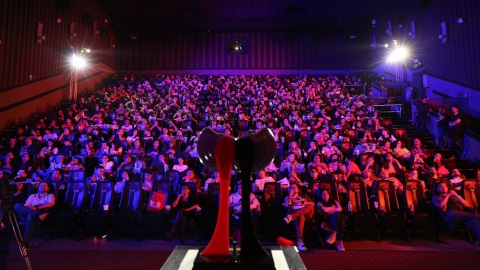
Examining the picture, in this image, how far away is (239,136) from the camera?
17.0ft

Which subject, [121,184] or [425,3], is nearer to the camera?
[121,184]

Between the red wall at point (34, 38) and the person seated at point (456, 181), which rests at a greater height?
the red wall at point (34, 38)

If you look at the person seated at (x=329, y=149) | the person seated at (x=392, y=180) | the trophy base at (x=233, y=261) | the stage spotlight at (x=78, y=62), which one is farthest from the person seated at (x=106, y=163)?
the stage spotlight at (x=78, y=62)

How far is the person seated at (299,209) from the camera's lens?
4.96 metres

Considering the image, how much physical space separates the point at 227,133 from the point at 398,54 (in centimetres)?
1140

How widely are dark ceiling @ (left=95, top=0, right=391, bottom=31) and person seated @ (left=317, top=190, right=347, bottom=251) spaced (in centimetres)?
1283

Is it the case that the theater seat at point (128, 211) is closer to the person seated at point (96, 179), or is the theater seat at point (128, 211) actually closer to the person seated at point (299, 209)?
the person seated at point (96, 179)

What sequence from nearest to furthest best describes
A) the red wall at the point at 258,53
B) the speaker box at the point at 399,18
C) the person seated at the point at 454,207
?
1. the person seated at the point at 454,207
2. the speaker box at the point at 399,18
3. the red wall at the point at 258,53

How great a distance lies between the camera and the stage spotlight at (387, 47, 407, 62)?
14.9 metres

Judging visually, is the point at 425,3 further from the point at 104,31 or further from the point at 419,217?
the point at 104,31

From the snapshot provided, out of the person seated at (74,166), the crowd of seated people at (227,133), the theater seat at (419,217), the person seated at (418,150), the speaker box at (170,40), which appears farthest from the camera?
the speaker box at (170,40)

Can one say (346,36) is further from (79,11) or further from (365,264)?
(365,264)

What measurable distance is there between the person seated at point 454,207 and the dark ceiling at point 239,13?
1269 centimetres

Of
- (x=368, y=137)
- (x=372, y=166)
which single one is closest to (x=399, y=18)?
(x=368, y=137)
